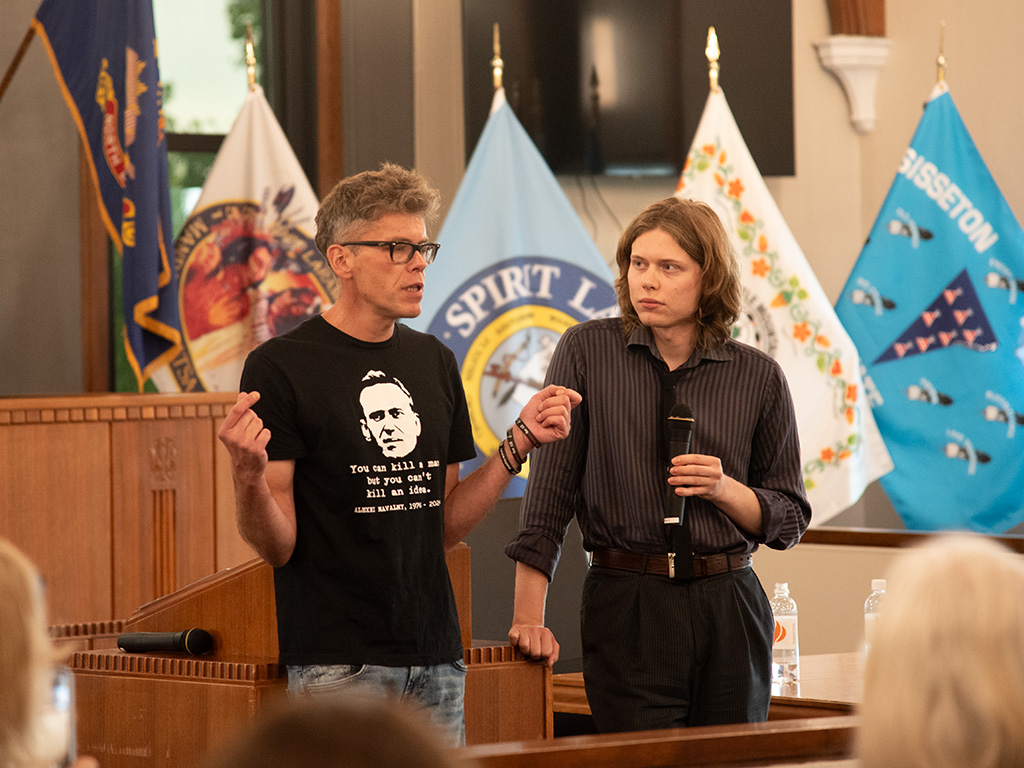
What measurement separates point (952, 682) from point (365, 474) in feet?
4.15

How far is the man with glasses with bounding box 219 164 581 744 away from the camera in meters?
2.21

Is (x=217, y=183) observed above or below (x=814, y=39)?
below

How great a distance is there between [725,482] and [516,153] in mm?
3174

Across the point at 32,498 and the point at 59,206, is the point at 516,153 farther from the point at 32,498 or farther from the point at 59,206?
the point at 32,498

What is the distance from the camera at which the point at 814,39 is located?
637 centimetres

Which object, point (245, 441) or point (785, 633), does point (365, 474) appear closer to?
point (245, 441)

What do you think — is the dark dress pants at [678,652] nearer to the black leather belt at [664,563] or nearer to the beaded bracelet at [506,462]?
the black leather belt at [664,563]

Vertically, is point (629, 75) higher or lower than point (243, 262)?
higher

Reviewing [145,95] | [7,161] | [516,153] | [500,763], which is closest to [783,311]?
[516,153]

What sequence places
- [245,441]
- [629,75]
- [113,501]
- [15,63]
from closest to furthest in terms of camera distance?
1. [245,441]
2. [113,501]
3. [15,63]
4. [629,75]

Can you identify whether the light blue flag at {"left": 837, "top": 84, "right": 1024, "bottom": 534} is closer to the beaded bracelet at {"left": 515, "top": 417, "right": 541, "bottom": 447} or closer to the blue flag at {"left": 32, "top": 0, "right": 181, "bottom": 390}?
the blue flag at {"left": 32, "top": 0, "right": 181, "bottom": 390}

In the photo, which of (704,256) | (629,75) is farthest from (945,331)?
(704,256)

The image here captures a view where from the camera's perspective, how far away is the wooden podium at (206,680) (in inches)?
90.2

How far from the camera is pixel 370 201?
7.70 feet
